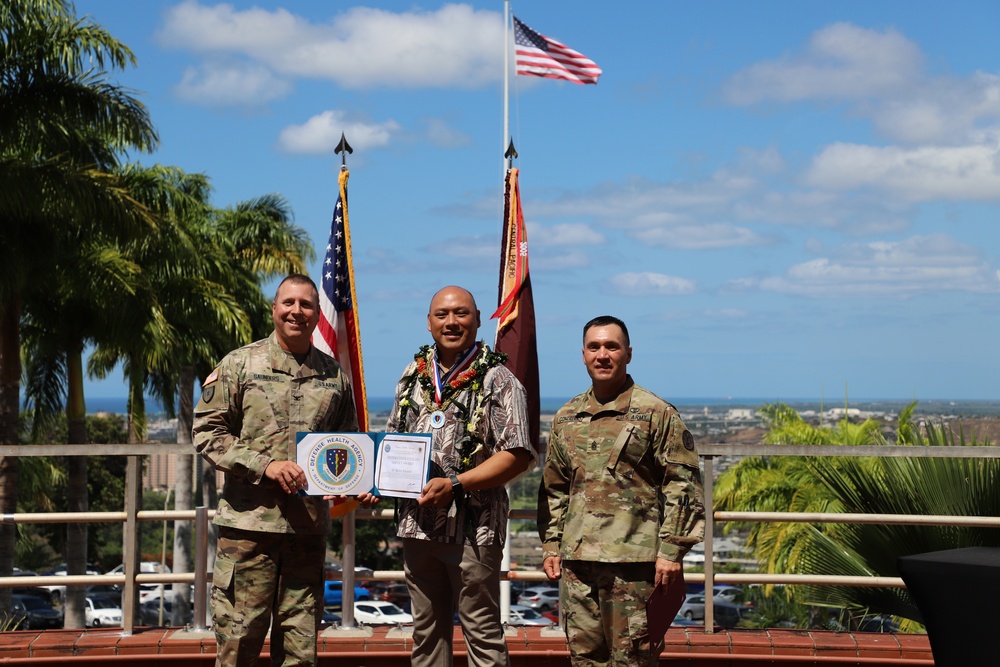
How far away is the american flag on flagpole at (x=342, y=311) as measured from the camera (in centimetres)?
665

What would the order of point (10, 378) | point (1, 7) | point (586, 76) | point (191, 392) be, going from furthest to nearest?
point (191, 392) → point (10, 378) → point (1, 7) → point (586, 76)

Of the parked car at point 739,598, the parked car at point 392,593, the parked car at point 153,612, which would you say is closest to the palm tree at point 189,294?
the parked car at point 739,598

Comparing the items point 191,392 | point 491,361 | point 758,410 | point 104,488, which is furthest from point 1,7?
point 104,488

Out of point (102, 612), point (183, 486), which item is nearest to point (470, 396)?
point (183, 486)

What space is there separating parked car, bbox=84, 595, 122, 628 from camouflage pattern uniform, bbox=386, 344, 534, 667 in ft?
131

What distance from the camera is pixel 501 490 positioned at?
14.8ft

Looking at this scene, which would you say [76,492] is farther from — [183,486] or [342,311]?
[342,311]

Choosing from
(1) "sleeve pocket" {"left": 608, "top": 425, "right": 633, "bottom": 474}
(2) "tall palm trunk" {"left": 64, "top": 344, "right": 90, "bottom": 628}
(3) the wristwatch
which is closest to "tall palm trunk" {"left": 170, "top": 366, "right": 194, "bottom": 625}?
(2) "tall palm trunk" {"left": 64, "top": 344, "right": 90, "bottom": 628}

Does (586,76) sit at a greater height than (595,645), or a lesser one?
greater

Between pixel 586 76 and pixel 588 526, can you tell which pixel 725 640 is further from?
pixel 586 76

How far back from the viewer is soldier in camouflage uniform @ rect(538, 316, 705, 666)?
13.9ft

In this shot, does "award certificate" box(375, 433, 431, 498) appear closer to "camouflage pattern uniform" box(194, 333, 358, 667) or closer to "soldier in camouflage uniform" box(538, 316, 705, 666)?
"camouflage pattern uniform" box(194, 333, 358, 667)

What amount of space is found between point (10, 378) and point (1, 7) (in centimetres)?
745

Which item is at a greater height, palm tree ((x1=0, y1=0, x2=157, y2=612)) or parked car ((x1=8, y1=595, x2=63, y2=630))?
palm tree ((x1=0, y1=0, x2=157, y2=612))
